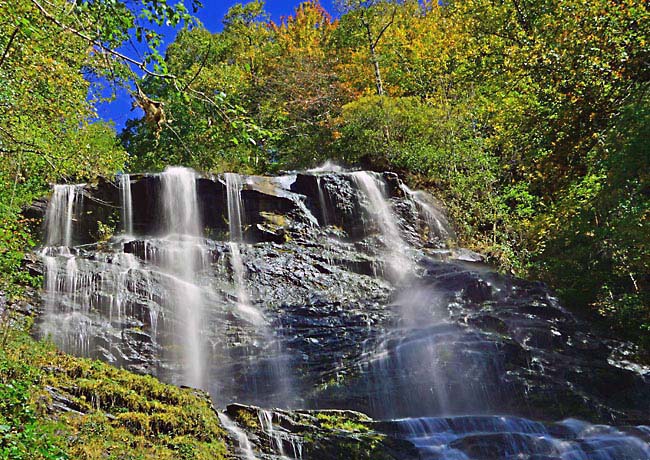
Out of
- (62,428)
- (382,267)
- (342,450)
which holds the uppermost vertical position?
(382,267)

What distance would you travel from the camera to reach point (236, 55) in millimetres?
31219

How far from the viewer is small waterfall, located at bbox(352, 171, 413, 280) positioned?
1465cm

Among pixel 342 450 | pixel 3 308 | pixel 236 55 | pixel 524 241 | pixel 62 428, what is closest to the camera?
pixel 62 428

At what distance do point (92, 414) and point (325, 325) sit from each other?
6.93 meters

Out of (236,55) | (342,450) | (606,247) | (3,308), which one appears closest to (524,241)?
(606,247)

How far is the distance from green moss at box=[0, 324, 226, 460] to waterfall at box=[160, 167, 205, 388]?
13.1 feet

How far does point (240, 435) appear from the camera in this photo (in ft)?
20.5

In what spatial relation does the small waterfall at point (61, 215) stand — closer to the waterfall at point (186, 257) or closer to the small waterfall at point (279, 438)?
the waterfall at point (186, 257)

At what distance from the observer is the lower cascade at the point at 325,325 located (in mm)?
7289

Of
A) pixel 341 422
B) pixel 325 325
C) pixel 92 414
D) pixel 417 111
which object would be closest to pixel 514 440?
pixel 341 422

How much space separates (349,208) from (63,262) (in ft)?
27.7

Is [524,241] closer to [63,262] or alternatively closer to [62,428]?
[63,262]

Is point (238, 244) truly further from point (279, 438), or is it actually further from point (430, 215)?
point (279, 438)

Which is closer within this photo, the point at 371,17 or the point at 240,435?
the point at 240,435
